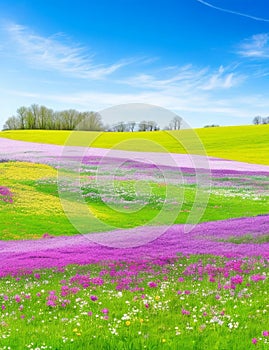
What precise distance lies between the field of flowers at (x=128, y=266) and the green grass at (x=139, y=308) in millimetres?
31

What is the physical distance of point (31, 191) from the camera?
3094cm

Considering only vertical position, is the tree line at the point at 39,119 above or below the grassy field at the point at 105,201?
above

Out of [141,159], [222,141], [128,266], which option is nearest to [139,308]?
[128,266]

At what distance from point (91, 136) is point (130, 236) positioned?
8.27m

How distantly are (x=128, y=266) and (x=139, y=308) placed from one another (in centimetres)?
427

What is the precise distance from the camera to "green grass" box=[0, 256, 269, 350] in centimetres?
916

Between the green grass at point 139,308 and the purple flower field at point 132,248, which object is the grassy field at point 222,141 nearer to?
the purple flower field at point 132,248

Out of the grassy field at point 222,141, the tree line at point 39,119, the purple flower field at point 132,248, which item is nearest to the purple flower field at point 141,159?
the grassy field at point 222,141

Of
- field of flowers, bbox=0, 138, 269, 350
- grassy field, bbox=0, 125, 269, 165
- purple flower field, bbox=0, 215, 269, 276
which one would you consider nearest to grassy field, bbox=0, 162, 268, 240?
field of flowers, bbox=0, 138, 269, 350

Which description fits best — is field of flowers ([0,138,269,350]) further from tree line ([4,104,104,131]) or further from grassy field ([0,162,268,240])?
tree line ([4,104,104,131])

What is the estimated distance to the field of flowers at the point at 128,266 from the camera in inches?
376

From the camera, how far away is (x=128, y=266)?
15.1m

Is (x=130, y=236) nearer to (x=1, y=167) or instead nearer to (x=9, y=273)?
(x=9, y=273)

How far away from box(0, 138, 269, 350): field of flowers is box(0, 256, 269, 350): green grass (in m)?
0.03
